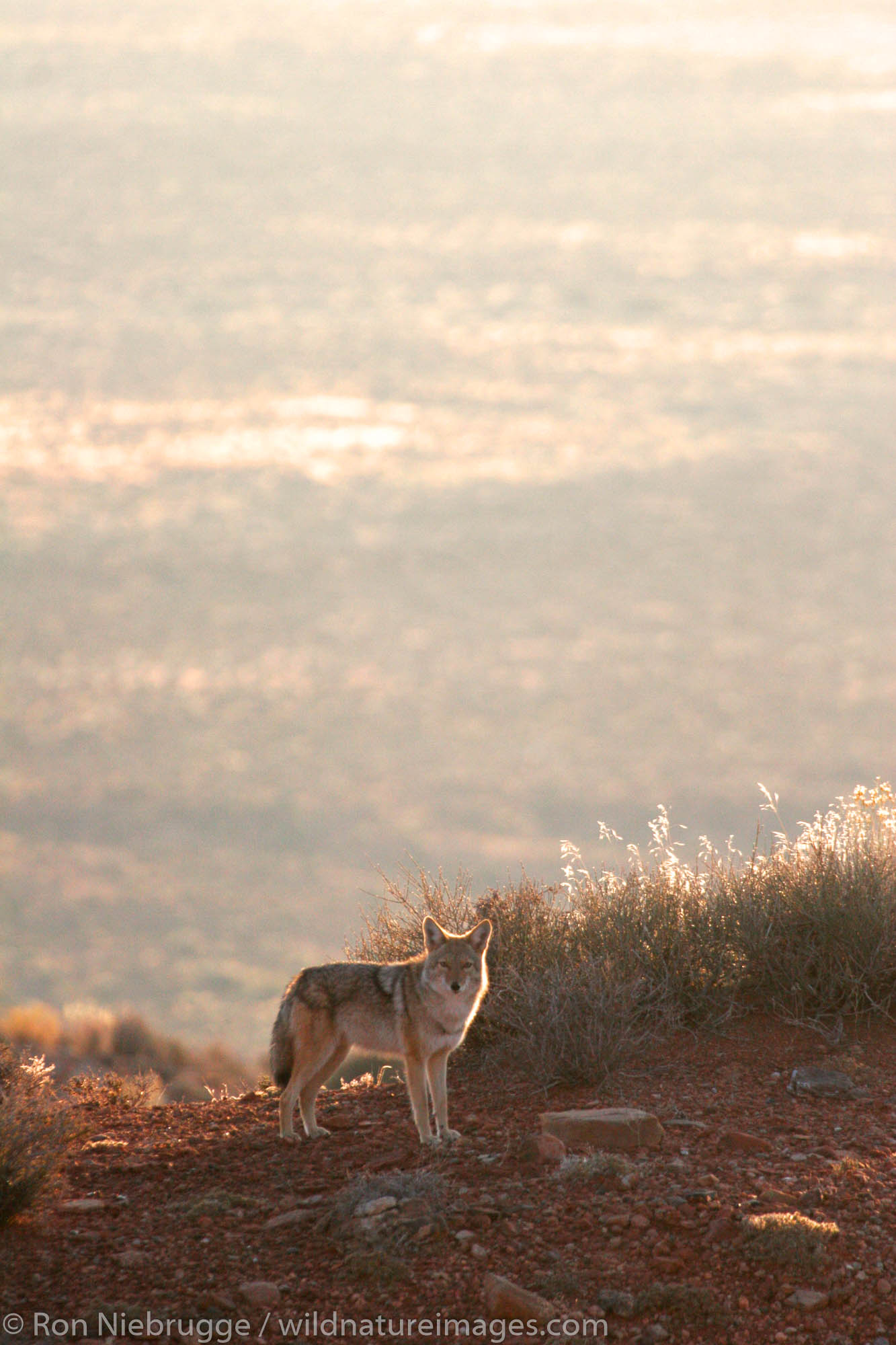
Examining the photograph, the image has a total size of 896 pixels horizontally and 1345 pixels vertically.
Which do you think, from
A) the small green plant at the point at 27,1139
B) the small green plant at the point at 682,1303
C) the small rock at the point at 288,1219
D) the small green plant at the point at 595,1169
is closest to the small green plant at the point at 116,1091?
the small green plant at the point at 27,1139

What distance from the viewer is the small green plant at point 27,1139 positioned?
645 centimetres

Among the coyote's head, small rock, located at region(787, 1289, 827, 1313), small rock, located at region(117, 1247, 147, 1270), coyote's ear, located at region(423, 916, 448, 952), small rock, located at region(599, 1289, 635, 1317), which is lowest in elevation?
small rock, located at region(787, 1289, 827, 1313)

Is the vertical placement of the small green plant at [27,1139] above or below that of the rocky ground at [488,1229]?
above

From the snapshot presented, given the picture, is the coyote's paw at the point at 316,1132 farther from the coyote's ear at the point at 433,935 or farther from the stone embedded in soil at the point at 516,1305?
the stone embedded in soil at the point at 516,1305

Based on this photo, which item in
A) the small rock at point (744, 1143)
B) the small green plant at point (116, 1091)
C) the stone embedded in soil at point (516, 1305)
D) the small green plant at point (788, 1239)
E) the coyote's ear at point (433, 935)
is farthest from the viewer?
the small green plant at point (116, 1091)

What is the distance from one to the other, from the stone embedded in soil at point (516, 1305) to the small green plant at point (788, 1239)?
1086 mm

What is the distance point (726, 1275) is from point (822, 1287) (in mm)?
441

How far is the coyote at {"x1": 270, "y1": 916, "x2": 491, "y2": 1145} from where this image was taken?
299 inches

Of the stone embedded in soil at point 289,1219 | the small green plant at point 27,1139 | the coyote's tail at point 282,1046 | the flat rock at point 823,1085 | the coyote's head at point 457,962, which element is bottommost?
the stone embedded in soil at point 289,1219

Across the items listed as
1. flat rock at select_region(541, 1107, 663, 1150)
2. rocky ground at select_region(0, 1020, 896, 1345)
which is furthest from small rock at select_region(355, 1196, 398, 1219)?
flat rock at select_region(541, 1107, 663, 1150)

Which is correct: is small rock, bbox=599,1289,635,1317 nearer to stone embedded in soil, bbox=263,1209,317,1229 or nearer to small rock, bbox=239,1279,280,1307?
small rock, bbox=239,1279,280,1307

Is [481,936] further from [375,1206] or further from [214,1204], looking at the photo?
[214,1204]

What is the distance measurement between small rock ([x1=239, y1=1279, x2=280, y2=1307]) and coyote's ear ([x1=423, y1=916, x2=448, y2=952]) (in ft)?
8.49

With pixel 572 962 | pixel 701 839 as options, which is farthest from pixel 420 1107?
pixel 701 839
